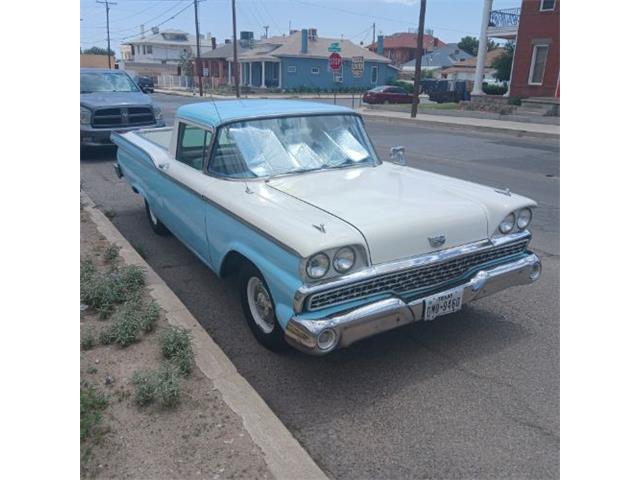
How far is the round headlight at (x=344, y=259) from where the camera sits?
306cm

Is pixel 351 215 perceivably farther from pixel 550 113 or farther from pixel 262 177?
pixel 550 113

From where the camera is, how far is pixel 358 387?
3338 mm

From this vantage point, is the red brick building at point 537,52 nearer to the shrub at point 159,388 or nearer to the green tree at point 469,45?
the shrub at point 159,388

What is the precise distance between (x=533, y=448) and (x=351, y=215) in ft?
5.55

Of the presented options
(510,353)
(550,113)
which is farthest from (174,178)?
(550,113)

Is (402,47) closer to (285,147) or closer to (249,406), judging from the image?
(285,147)

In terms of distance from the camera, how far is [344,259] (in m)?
3.09

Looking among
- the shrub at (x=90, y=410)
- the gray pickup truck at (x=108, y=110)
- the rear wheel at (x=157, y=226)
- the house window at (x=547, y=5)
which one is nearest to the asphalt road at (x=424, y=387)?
the rear wheel at (x=157, y=226)

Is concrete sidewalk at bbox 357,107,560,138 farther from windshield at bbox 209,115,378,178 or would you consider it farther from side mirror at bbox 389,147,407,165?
windshield at bbox 209,115,378,178

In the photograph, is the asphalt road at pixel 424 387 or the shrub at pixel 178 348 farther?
the shrub at pixel 178 348

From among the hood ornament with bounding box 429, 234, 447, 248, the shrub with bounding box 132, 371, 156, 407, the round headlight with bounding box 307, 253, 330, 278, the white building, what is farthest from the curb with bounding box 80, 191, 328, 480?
A: the white building

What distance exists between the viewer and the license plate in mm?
3338

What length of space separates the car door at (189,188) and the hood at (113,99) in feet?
23.4

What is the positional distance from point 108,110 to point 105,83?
184 centimetres
